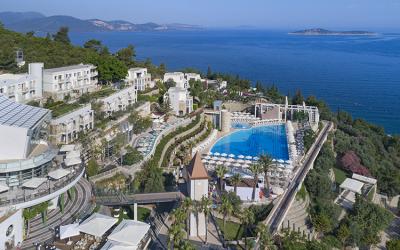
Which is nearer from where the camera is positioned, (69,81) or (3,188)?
(3,188)

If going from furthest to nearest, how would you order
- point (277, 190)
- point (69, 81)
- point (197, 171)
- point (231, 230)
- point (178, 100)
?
point (178, 100)
point (69, 81)
point (277, 190)
point (197, 171)
point (231, 230)

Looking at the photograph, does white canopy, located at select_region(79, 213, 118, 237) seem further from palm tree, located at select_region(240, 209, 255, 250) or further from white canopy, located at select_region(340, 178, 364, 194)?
white canopy, located at select_region(340, 178, 364, 194)

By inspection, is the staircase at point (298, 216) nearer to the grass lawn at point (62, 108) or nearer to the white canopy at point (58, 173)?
the white canopy at point (58, 173)

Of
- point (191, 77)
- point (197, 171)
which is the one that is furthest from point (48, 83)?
point (191, 77)

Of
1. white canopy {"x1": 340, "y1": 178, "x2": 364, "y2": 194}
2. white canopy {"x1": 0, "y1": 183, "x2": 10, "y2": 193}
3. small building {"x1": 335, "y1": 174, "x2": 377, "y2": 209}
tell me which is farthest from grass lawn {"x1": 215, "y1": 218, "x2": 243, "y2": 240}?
white canopy {"x1": 340, "y1": 178, "x2": 364, "y2": 194}

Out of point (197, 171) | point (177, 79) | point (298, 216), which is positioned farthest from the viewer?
point (177, 79)

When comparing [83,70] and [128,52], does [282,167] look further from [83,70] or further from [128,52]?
[128,52]

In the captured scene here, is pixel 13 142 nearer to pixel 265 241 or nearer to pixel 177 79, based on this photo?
pixel 265 241
